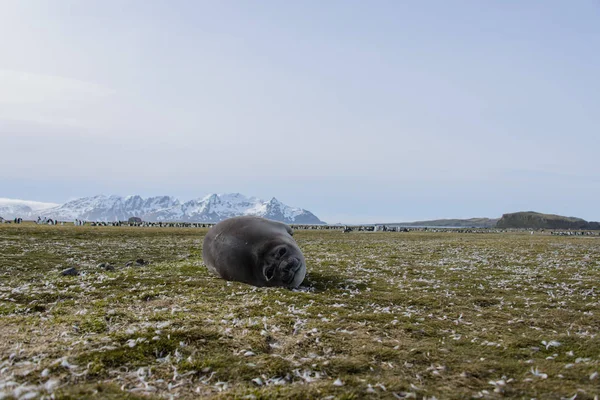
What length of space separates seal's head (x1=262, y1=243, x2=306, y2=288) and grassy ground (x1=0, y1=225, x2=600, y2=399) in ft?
2.43

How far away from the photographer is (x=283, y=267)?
15398 mm

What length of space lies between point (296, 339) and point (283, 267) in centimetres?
663

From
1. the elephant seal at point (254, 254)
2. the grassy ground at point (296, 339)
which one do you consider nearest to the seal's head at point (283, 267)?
the elephant seal at point (254, 254)

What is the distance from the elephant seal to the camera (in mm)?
15672

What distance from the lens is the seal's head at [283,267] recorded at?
15453mm

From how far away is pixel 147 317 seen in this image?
1018 cm

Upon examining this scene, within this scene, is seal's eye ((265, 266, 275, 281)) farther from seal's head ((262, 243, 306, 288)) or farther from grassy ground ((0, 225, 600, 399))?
grassy ground ((0, 225, 600, 399))

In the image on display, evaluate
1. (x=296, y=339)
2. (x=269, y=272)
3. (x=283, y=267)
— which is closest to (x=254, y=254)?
(x=269, y=272)

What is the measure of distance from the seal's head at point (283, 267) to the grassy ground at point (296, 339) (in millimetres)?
742

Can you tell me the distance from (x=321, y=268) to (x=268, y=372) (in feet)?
47.6

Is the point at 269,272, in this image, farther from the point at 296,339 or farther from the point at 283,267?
the point at 296,339

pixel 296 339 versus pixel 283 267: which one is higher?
pixel 283 267

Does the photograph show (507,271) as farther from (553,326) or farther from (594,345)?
(594,345)

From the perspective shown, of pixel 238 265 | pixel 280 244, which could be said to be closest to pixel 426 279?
pixel 280 244
